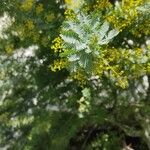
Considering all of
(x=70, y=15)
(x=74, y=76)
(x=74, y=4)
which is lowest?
(x=74, y=76)

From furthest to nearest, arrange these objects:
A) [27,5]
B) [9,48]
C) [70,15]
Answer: [9,48], [27,5], [70,15]

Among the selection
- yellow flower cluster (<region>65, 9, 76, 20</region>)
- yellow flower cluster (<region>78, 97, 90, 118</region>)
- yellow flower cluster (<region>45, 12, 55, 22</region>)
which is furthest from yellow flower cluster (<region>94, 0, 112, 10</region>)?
yellow flower cluster (<region>78, 97, 90, 118</region>)

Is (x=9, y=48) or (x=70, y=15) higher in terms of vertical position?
(x=9, y=48)

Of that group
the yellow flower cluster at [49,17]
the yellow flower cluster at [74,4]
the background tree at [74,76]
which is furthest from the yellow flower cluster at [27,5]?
the yellow flower cluster at [74,4]

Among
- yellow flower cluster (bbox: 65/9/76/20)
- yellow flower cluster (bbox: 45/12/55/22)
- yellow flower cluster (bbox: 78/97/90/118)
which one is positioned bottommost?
yellow flower cluster (bbox: 78/97/90/118)

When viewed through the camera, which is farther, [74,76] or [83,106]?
[83,106]

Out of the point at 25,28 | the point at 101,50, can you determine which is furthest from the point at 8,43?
the point at 101,50

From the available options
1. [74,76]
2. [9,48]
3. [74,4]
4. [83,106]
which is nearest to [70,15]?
[74,4]

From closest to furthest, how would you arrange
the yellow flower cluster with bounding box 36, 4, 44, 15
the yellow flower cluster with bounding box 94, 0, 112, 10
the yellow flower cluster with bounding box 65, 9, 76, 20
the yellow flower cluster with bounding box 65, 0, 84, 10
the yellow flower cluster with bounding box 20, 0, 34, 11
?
the yellow flower cluster with bounding box 65, 9, 76, 20
the yellow flower cluster with bounding box 65, 0, 84, 10
the yellow flower cluster with bounding box 94, 0, 112, 10
the yellow flower cluster with bounding box 20, 0, 34, 11
the yellow flower cluster with bounding box 36, 4, 44, 15

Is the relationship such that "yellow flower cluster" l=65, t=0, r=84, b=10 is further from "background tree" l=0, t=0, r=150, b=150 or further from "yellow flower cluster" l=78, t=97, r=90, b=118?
"yellow flower cluster" l=78, t=97, r=90, b=118

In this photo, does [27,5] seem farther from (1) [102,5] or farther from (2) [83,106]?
(2) [83,106]

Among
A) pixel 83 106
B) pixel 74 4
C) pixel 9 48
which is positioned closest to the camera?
pixel 74 4

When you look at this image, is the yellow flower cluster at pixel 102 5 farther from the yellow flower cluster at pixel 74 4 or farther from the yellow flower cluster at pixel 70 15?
the yellow flower cluster at pixel 70 15
